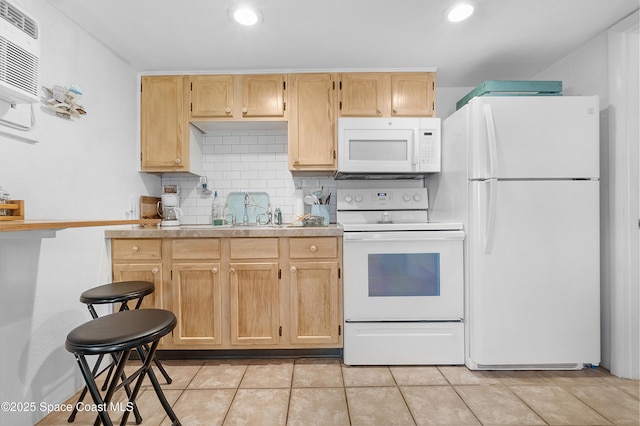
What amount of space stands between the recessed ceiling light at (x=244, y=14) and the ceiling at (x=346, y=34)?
4 cm

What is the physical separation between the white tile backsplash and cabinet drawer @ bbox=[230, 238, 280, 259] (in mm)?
719

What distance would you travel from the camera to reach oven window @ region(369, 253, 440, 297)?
204 centimetres

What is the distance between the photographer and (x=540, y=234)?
1907 mm

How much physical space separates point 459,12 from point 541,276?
171 cm

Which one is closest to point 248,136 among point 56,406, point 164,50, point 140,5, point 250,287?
point 164,50

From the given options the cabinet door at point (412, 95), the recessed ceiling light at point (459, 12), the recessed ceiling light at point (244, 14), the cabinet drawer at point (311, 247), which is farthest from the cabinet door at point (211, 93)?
the recessed ceiling light at point (459, 12)

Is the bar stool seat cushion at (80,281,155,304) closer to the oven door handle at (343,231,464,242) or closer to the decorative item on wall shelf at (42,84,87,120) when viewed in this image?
the decorative item on wall shelf at (42,84,87,120)

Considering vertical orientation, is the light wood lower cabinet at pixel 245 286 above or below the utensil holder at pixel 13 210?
below

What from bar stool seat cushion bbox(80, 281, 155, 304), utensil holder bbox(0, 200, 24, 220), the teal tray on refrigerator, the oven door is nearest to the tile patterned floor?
the oven door

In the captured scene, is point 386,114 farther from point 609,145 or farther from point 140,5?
point 140,5

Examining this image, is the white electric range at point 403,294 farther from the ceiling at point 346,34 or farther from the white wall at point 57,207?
the white wall at point 57,207

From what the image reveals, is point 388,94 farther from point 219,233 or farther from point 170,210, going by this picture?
point 170,210

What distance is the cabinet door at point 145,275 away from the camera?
81.6 inches

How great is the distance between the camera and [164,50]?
219 centimetres
